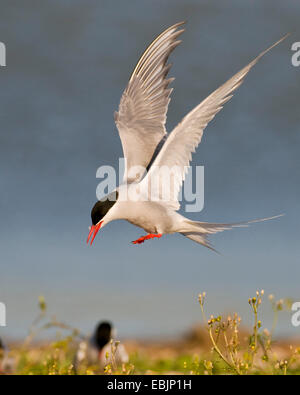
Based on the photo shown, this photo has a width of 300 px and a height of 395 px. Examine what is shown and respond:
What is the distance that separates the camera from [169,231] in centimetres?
534

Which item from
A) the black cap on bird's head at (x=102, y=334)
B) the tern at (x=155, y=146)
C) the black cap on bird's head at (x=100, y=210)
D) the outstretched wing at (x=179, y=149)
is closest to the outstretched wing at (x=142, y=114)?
the tern at (x=155, y=146)

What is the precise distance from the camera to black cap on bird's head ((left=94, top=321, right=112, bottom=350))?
822cm

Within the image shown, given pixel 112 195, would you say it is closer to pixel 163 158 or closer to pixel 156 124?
pixel 163 158

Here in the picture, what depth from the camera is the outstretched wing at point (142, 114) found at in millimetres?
5789

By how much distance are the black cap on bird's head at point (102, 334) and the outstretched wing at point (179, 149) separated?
3.67 metres

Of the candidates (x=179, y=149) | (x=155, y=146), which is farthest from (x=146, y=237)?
(x=155, y=146)

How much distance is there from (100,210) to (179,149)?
1.15 m

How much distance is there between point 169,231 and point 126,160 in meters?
1.05

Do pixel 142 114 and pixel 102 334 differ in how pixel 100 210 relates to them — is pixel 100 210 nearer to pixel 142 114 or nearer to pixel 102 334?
pixel 142 114

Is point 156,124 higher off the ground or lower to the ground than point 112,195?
higher
